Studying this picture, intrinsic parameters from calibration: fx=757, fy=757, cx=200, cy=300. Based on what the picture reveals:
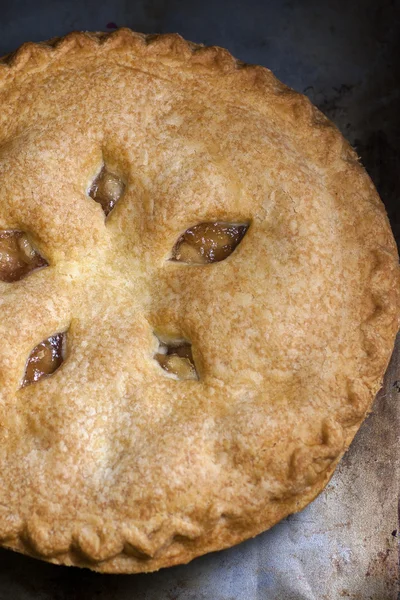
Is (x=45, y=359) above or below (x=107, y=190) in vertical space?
below

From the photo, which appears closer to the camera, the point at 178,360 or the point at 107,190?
the point at 178,360

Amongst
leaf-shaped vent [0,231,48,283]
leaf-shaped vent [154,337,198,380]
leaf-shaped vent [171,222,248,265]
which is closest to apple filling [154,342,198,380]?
leaf-shaped vent [154,337,198,380]

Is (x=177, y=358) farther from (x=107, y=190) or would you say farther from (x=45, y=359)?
(x=107, y=190)

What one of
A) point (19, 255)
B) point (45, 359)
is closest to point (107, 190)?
point (19, 255)

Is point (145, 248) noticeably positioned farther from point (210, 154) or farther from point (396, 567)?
point (396, 567)

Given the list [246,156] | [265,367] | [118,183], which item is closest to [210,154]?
[246,156]

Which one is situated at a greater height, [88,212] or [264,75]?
[264,75]

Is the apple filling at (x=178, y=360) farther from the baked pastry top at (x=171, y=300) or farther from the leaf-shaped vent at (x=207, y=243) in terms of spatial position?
the leaf-shaped vent at (x=207, y=243)
